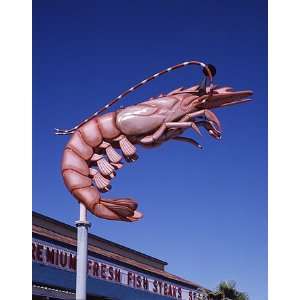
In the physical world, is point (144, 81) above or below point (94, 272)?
above

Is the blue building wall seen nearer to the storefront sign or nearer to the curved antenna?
the storefront sign

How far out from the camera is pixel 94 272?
803cm

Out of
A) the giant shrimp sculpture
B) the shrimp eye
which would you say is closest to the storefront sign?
the giant shrimp sculpture

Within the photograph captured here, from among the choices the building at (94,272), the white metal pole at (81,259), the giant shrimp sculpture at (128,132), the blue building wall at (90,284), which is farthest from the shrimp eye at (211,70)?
the blue building wall at (90,284)

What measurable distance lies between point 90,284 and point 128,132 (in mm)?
3721

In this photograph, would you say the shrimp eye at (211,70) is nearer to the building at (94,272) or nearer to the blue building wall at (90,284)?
the building at (94,272)

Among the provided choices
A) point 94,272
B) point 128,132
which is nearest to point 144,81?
point 128,132

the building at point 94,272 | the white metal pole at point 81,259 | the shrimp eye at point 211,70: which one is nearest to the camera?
the white metal pole at point 81,259

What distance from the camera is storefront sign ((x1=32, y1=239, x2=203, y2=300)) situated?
7.13 metres

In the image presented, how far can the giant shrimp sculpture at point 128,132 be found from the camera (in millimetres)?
4801

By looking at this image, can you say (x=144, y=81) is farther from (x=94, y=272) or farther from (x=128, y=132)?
(x=94, y=272)
